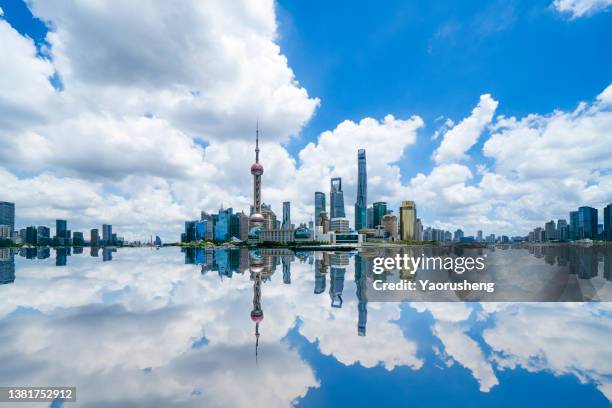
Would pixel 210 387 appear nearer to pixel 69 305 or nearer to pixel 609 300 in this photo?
pixel 69 305

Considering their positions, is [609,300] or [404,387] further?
[609,300]

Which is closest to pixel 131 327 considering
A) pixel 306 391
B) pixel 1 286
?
pixel 306 391

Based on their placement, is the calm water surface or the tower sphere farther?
the tower sphere

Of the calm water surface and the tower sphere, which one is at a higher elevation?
the calm water surface

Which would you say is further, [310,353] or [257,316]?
[257,316]

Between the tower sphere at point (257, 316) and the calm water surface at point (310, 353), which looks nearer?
the calm water surface at point (310, 353)

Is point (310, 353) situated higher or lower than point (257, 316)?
higher

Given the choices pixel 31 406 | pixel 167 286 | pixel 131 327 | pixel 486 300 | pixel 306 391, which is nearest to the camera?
pixel 31 406

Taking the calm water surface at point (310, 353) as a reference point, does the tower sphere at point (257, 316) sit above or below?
below
